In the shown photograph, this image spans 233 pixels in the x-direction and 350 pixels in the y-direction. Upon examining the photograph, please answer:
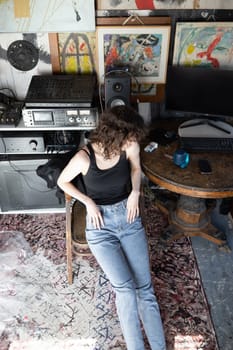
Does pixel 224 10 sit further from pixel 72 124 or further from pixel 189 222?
pixel 189 222

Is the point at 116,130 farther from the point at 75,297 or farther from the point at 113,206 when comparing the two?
the point at 75,297

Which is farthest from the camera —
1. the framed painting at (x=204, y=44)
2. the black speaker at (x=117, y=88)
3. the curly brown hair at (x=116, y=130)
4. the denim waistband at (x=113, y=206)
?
the framed painting at (x=204, y=44)

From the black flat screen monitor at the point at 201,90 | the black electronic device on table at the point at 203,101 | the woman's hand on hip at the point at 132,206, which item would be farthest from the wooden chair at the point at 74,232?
the black flat screen monitor at the point at 201,90

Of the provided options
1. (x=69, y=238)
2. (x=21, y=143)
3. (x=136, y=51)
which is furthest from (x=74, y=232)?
(x=136, y=51)

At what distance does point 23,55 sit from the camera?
85.5 inches

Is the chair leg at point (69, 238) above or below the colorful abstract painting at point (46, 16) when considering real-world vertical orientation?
below

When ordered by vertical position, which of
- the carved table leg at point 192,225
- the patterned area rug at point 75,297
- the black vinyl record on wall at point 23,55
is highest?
the black vinyl record on wall at point 23,55

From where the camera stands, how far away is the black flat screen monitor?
194 centimetres

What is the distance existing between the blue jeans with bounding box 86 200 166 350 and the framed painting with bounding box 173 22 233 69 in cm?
105

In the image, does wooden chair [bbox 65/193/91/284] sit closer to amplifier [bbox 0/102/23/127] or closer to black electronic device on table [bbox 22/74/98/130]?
black electronic device on table [bbox 22/74/98/130]

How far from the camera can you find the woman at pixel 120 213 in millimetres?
1582

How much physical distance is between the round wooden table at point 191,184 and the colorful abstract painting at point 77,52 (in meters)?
0.69

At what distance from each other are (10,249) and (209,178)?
128 cm

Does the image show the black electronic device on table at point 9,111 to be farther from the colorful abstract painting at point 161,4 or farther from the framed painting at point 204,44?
the framed painting at point 204,44
